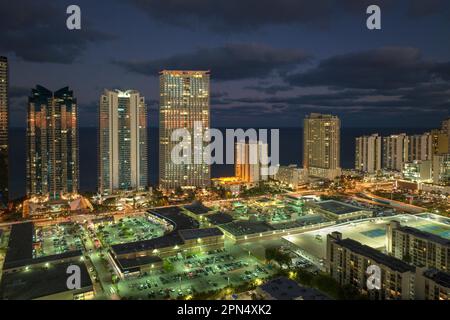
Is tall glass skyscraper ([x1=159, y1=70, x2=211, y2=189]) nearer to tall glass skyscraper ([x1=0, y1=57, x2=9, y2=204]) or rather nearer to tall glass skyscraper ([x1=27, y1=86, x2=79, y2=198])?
tall glass skyscraper ([x1=27, y1=86, x2=79, y2=198])

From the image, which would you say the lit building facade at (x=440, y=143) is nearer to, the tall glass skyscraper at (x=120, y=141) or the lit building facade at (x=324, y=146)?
the lit building facade at (x=324, y=146)

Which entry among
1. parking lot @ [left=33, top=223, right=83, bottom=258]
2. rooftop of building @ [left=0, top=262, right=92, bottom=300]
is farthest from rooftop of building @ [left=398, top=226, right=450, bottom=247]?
parking lot @ [left=33, top=223, right=83, bottom=258]

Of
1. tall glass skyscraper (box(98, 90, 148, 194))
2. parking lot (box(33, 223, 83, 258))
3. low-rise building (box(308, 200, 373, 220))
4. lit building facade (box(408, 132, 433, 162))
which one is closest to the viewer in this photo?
parking lot (box(33, 223, 83, 258))

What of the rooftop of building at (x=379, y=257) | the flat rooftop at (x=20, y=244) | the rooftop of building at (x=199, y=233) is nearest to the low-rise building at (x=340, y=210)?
the rooftop of building at (x=199, y=233)

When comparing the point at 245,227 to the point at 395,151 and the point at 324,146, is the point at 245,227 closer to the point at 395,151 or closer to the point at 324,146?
the point at 324,146

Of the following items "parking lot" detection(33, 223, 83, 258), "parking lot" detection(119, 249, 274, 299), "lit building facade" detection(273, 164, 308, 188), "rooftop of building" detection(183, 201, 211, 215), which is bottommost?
"parking lot" detection(119, 249, 274, 299)

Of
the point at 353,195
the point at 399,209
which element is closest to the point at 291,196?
the point at 353,195

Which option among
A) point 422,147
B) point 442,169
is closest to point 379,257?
point 442,169
